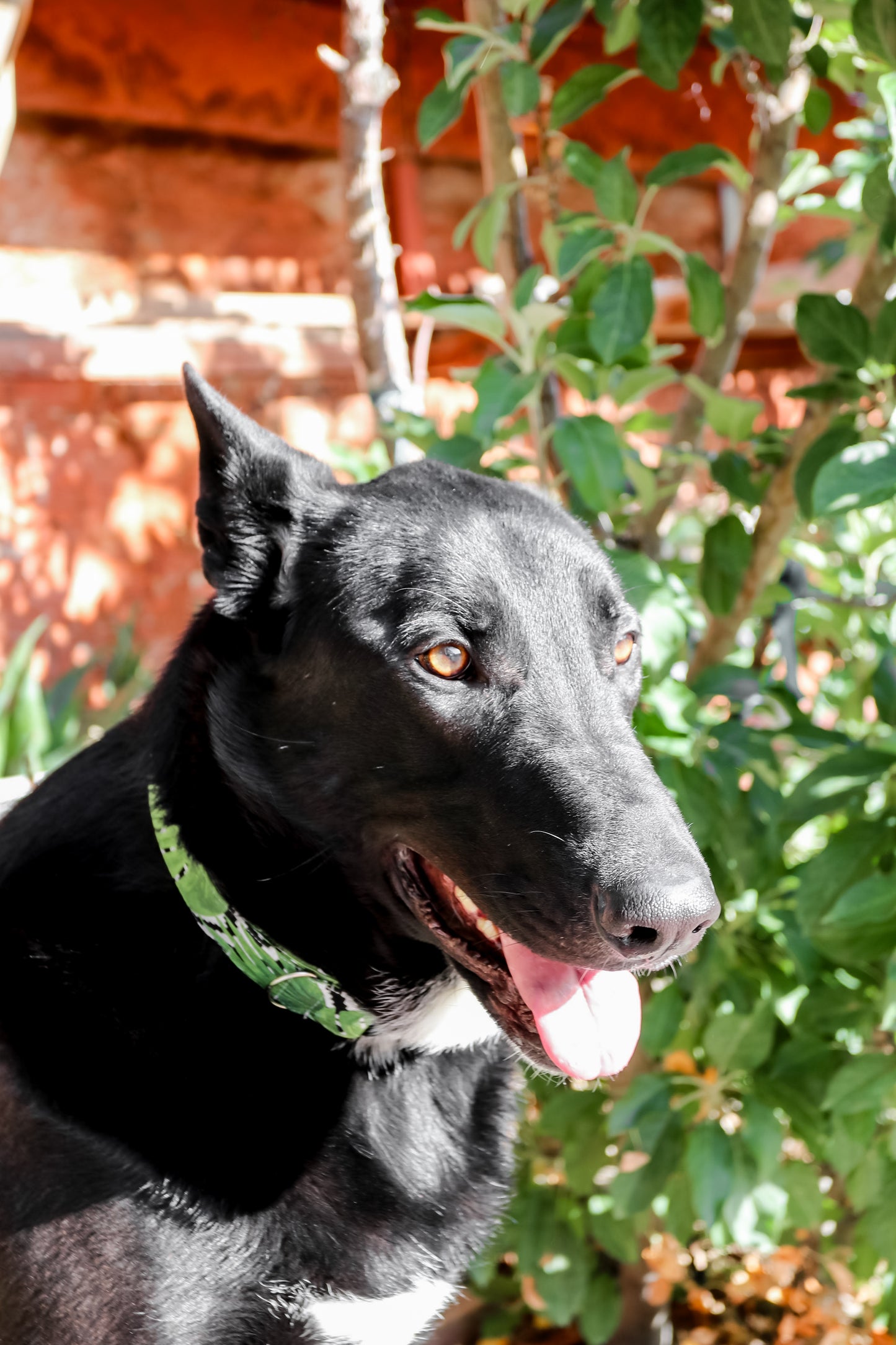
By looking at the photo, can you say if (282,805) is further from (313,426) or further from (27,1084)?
(313,426)

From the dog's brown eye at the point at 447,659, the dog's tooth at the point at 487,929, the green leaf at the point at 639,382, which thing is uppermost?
the green leaf at the point at 639,382

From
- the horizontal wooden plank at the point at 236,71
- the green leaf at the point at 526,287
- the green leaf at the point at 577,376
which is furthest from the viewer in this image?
the horizontal wooden plank at the point at 236,71

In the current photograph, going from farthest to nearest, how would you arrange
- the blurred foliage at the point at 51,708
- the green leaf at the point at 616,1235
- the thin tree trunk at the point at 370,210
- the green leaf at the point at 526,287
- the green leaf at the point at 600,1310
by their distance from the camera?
the blurred foliage at the point at 51,708, the green leaf at the point at 600,1310, the green leaf at the point at 616,1235, the thin tree trunk at the point at 370,210, the green leaf at the point at 526,287

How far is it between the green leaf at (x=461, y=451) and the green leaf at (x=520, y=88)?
0.57m

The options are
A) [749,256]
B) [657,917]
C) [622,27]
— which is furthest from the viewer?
[749,256]

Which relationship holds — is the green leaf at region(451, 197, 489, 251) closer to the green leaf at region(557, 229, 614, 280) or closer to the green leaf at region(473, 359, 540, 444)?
the green leaf at region(557, 229, 614, 280)

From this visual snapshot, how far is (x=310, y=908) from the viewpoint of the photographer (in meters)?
1.65

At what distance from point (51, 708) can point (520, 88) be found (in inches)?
99.9

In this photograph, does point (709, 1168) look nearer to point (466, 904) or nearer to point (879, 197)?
point (466, 904)

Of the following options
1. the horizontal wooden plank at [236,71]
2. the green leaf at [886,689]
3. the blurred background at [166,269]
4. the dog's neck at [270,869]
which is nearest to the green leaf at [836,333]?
the green leaf at [886,689]

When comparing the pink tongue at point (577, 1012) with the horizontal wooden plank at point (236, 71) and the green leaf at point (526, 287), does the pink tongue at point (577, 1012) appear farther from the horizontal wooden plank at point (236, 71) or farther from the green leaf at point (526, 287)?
the horizontal wooden plank at point (236, 71)

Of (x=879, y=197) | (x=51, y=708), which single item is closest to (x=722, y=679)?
(x=879, y=197)

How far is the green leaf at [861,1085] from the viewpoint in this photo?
6.52ft

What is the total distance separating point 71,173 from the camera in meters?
4.44
